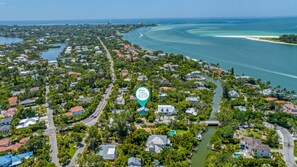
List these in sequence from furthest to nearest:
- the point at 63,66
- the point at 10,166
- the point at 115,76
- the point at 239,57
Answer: the point at 239,57 → the point at 63,66 → the point at 115,76 → the point at 10,166

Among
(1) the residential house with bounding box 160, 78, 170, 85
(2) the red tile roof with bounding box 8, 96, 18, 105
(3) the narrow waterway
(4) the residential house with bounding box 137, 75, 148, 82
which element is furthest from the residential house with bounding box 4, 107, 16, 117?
(3) the narrow waterway

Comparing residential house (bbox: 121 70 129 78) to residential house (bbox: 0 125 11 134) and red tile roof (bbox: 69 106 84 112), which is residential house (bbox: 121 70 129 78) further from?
residential house (bbox: 0 125 11 134)

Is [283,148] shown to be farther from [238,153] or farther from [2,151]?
[2,151]

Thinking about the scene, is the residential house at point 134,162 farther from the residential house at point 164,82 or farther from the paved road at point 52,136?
the residential house at point 164,82

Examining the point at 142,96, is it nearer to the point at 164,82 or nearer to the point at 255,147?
the point at 164,82

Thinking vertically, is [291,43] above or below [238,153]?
above

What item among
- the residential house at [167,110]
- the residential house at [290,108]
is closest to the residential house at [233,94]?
the residential house at [290,108]

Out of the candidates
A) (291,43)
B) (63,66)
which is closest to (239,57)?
(291,43)
